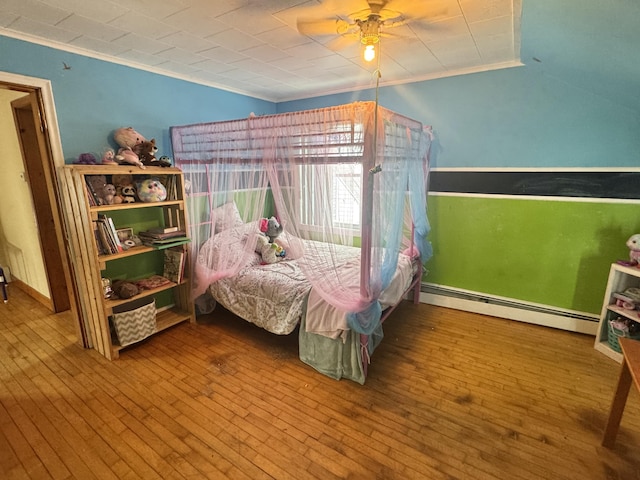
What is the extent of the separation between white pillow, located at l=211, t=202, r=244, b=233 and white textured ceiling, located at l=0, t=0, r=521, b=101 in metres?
1.32

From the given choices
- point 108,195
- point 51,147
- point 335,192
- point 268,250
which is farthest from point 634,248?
point 51,147

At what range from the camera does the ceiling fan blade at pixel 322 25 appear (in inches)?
68.6

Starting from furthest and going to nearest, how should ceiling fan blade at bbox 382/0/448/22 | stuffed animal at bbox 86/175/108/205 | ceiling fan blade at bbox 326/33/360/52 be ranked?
1. stuffed animal at bbox 86/175/108/205
2. ceiling fan blade at bbox 326/33/360/52
3. ceiling fan blade at bbox 382/0/448/22

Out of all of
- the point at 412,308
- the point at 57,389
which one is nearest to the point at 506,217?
the point at 412,308

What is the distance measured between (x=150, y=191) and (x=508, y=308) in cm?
386

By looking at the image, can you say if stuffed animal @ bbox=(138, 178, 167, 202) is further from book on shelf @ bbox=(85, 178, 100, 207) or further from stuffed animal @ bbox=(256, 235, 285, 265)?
stuffed animal @ bbox=(256, 235, 285, 265)

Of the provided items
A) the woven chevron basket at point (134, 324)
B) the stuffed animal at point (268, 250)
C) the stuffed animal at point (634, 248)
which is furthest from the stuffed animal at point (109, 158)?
the stuffed animal at point (634, 248)

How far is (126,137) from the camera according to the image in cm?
279

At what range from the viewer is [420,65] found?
2.96 meters

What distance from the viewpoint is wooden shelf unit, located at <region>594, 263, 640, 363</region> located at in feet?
8.64

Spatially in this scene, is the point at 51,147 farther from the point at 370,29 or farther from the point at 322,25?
the point at 370,29

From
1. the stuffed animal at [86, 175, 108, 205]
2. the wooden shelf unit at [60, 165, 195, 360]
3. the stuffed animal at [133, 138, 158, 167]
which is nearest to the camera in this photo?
the wooden shelf unit at [60, 165, 195, 360]

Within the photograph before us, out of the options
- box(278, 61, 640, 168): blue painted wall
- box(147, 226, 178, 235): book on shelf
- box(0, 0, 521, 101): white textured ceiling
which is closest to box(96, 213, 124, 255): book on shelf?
box(147, 226, 178, 235): book on shelf

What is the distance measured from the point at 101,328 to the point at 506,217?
13.2ft
